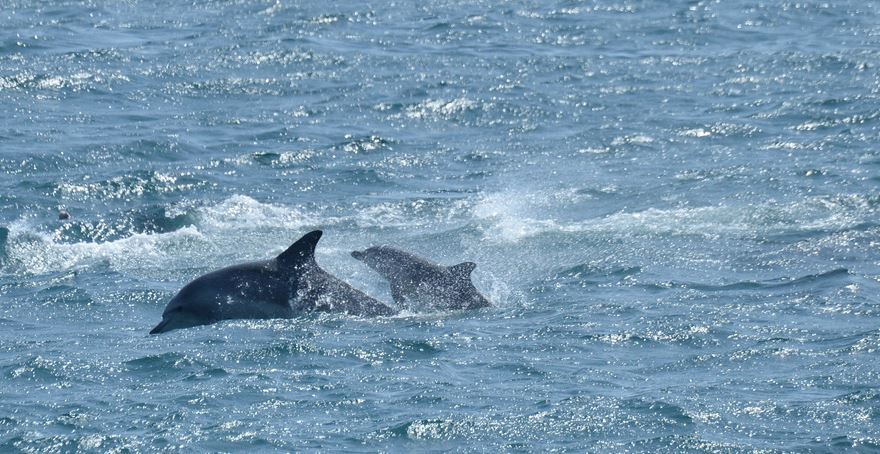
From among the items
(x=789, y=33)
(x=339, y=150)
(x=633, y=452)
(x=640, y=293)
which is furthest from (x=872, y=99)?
(x=633, y=452)

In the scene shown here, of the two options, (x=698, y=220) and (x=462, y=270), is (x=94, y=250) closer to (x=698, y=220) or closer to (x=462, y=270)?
(x=462, y=270)

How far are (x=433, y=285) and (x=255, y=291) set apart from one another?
2364mm

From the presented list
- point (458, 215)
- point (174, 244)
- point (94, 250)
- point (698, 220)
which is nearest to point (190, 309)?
point (174, 244)

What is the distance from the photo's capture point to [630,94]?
33.8 m

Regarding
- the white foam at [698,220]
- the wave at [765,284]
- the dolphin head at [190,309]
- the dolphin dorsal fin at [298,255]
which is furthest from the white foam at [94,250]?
the wave at [765,284]

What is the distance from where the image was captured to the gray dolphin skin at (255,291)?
1847 centimetres

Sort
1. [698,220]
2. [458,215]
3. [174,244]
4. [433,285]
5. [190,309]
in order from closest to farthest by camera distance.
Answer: [190,309]
[433,285]
[174,244]
[698,220]
[458,215]

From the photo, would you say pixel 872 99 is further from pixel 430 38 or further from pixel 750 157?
pixel 430 38

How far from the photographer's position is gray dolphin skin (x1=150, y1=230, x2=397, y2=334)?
18469 mm

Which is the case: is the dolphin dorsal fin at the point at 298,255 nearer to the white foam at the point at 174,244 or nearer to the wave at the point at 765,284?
the white foam at the point at 174,244

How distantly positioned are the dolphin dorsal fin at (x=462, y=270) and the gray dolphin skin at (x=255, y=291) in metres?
1.70

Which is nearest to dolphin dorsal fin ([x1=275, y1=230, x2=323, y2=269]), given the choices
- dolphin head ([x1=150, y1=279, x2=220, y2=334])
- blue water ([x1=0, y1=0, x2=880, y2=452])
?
blue water ([x1=0, y1=0, x2=880, y2=452])

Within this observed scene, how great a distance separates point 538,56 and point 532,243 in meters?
15.4

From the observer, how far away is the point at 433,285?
19438 mm
